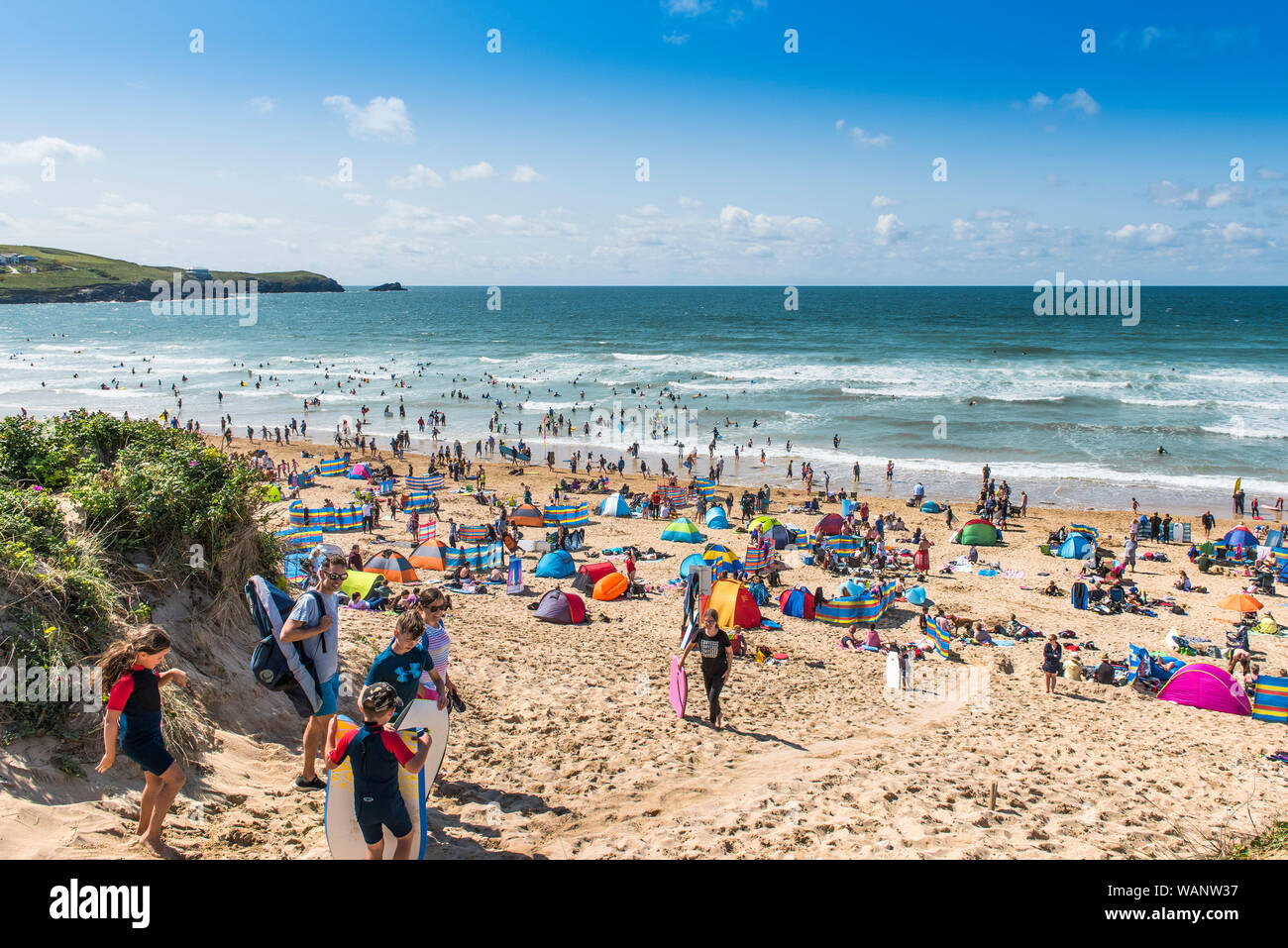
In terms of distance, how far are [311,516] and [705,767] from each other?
18613 millimetres

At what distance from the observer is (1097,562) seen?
2158cm

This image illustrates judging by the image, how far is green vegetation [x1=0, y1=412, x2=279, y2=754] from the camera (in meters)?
5.58

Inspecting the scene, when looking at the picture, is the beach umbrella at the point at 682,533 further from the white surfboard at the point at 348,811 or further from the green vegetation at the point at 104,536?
the white surfboard at the point at 348,811

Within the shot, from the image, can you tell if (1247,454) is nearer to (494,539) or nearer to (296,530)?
(494,539)

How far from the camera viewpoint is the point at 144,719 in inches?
178

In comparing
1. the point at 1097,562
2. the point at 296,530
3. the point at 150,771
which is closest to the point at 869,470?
the point at 1097,562

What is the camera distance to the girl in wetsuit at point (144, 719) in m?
4.40

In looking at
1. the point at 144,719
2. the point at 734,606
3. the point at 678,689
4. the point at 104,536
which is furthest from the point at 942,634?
the point at 144,719

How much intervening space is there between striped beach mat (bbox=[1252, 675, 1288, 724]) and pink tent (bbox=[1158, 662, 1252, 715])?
0.55 ft

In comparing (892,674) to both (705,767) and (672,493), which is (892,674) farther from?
(672,493)

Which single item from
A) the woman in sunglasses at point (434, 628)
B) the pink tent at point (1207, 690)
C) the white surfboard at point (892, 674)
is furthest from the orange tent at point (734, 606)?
the woman in sunglasses at point (434, 628)

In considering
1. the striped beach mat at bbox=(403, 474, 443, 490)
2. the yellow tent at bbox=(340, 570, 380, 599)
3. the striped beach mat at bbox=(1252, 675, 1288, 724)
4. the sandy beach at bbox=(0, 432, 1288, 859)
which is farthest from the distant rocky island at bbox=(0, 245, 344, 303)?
the striped beach mat at bbox=(1252, 675, 1288, 724)

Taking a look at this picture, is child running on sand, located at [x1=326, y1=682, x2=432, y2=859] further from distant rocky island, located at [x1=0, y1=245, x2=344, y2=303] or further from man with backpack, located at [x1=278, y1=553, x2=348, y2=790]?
distant rocky island, located at [x1=0, y1=245, x2=344, y2=303]
